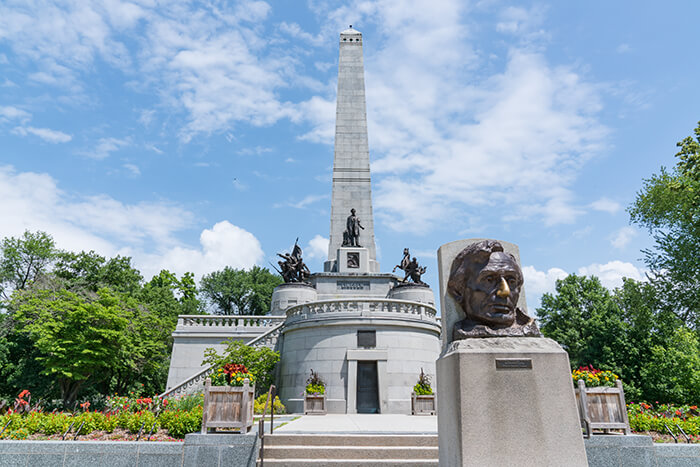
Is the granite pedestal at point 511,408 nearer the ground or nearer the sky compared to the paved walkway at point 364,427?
nearer the sky

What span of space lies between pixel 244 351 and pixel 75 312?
11700mm

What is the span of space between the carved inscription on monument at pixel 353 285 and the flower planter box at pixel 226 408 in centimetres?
2175

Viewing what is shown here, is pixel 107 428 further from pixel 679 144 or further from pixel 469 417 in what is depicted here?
pixel 679 144

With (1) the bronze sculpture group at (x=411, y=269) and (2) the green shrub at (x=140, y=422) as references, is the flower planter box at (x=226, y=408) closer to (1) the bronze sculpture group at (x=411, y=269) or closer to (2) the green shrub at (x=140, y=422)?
(2) the green shrub at (x=140, y=422)

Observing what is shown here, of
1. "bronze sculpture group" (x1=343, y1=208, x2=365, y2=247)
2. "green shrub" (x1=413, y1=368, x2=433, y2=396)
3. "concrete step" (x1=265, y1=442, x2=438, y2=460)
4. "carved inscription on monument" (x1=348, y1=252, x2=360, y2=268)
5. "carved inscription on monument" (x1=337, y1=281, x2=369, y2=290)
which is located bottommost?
"concrete step" (x1=265, y1=442, x2=438, y2=460)

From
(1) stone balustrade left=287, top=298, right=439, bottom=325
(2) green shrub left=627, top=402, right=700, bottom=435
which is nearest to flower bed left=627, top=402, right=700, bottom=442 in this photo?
(2) green shrub left=627, top=402, right=700, bottom=435

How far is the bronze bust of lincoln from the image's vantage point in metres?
5.74

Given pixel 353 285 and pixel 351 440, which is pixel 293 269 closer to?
pixel 353 285

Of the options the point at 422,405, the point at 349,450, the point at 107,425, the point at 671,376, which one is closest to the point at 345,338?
the point at 422,405

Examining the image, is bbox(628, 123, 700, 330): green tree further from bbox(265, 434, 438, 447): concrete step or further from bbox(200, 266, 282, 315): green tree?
bbox(200, 266, 282, 315): green tree

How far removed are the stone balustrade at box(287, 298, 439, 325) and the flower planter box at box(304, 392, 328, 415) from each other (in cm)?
384

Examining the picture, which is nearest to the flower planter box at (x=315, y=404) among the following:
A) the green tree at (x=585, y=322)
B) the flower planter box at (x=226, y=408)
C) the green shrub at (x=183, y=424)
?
the green shrub at (x=183, y=424)

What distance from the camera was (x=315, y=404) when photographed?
1708 centimetres

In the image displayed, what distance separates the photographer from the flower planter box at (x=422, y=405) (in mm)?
16484
